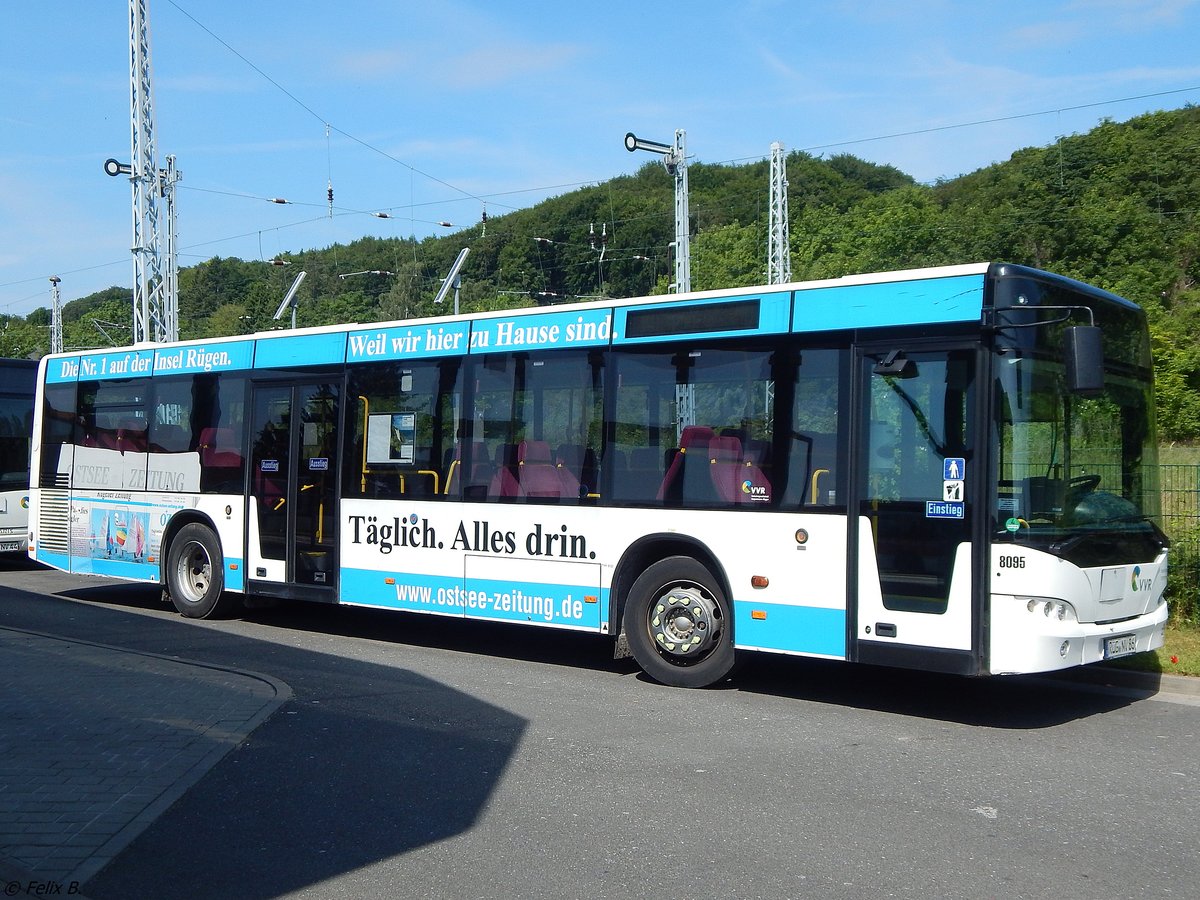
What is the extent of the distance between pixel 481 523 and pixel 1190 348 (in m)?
40.7

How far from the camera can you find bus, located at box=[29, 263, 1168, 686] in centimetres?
809

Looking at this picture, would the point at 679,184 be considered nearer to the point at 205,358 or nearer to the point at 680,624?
the point at 205,358

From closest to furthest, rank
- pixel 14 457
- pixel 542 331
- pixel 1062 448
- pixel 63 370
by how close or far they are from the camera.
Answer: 1. pixel 1062 448
2. pixel 542 331
3. pixel 63 370
4. pixel 14 457

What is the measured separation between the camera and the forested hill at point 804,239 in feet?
186

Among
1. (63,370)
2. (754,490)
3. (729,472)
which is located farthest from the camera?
(63,370)

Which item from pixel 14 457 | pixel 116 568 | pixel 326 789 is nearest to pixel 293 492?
pixel 116 568

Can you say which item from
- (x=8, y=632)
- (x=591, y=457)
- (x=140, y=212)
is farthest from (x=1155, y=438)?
(x=140, y=212)

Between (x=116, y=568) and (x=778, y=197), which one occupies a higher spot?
(x=778, y=197)

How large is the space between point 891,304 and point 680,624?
3044mm

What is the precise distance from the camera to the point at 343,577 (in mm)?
12250

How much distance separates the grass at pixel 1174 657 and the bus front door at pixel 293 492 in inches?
299

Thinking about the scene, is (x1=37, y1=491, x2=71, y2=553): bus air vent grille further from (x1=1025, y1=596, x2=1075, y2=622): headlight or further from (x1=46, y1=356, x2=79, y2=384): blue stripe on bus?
(x1=1025, y1=596, x2=1075, y2=622): headlight

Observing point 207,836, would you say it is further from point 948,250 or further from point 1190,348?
point 948,250

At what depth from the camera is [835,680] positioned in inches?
403
